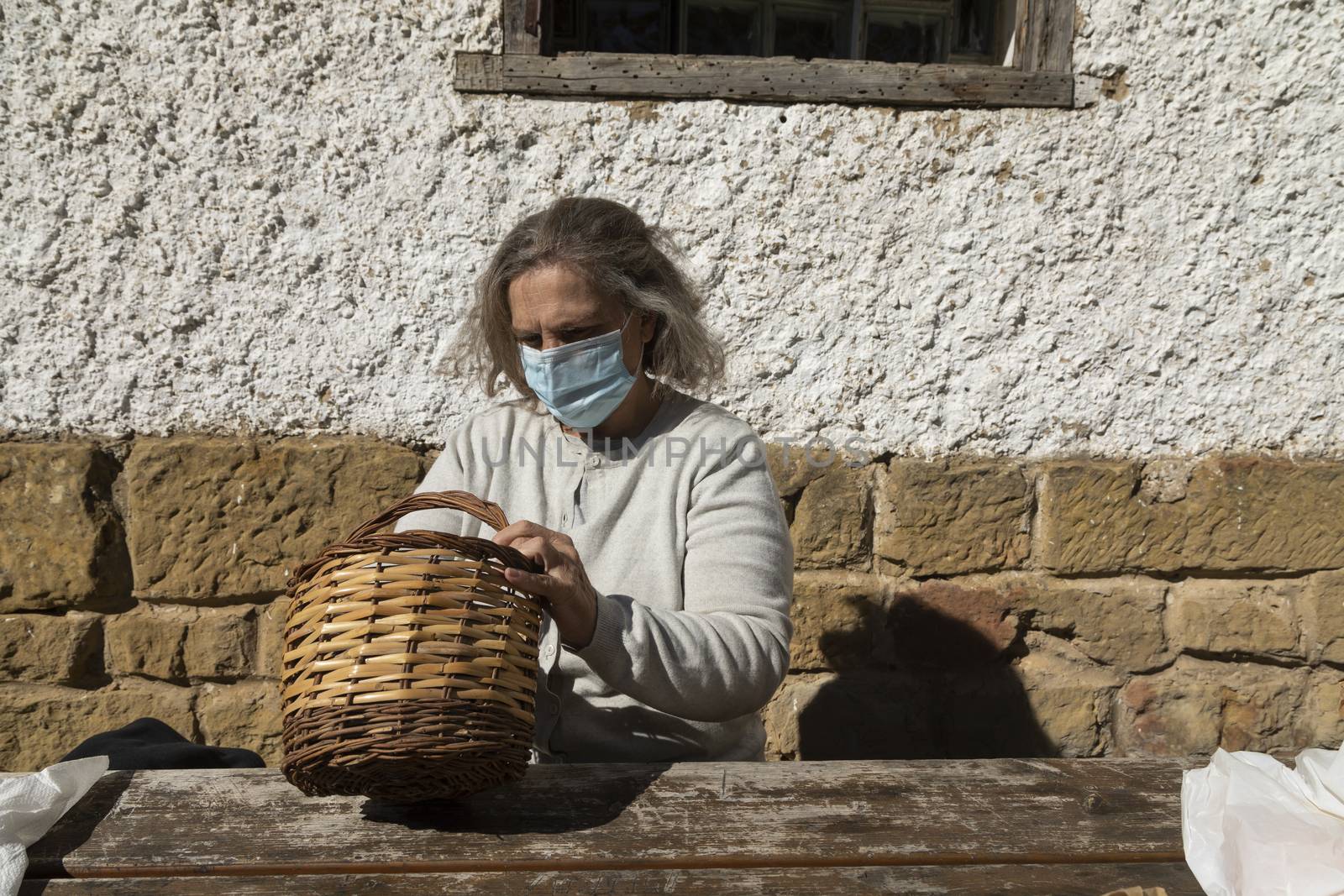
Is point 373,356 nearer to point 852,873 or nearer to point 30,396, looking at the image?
point 30,396

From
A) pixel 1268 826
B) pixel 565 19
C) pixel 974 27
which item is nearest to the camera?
pixel 1268 826

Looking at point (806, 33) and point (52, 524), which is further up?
point (806, 33)

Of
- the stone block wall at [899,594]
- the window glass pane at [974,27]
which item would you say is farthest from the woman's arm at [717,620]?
the window glass pane at [974,27]

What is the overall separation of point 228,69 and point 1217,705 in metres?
2.93

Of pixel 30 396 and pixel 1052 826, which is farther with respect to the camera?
pixel 30 396

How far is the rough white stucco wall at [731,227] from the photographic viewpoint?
7.76 ft

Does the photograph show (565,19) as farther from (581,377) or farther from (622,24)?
(581,377)

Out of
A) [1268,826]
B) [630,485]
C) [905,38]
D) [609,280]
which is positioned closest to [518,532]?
[630,485]

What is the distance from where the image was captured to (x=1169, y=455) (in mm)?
2523

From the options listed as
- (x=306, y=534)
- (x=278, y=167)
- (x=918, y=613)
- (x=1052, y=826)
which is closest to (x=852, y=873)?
(x=1052, y=826)

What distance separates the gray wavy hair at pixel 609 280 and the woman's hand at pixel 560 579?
1.98 ft

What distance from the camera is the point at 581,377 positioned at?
1775mm

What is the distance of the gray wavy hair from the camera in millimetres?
1795

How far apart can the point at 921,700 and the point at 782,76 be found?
1.61 metres
